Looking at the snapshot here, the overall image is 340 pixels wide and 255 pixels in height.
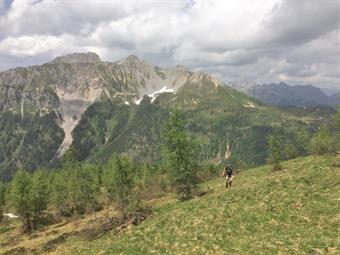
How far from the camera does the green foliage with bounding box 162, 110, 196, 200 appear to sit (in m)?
52.2

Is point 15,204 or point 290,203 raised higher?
point 290,203

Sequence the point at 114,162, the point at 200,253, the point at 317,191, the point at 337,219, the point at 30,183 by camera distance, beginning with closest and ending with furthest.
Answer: the point at 200,253
the point at 337,219
the point at 317,191
the point at 114,162
the point at 30,183

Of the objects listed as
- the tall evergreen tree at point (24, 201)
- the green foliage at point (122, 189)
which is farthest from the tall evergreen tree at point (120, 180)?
the tall evergreen tree at point (24, 201)

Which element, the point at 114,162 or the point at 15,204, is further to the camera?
the point at 15,204

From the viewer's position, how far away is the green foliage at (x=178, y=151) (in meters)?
52.2

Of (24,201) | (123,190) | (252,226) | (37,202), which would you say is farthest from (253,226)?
(37,202)

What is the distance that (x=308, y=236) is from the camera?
27953 millimetres

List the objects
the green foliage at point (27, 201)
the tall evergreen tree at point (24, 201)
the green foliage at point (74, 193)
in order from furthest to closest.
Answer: the green foliage at point (74, 193)
the green foliage at point (27, 201)
the tall evergreen tree at point (24, 201)

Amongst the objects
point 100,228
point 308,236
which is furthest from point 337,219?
point 100,228

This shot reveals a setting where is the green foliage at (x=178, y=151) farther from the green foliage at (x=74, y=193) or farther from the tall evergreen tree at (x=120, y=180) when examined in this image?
the green foliage at (x=74, y=193)

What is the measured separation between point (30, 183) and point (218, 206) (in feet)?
190

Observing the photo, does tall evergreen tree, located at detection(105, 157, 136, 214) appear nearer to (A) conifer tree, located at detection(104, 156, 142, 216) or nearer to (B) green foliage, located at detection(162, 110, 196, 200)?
(A) conifer tree, located at detection(104, 156, 142, 216)

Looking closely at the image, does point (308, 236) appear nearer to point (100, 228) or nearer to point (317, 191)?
point (317, 191)

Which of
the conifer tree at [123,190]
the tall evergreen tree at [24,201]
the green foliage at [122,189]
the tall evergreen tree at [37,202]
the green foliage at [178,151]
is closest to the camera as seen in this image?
the conifer tree at [123,190]
